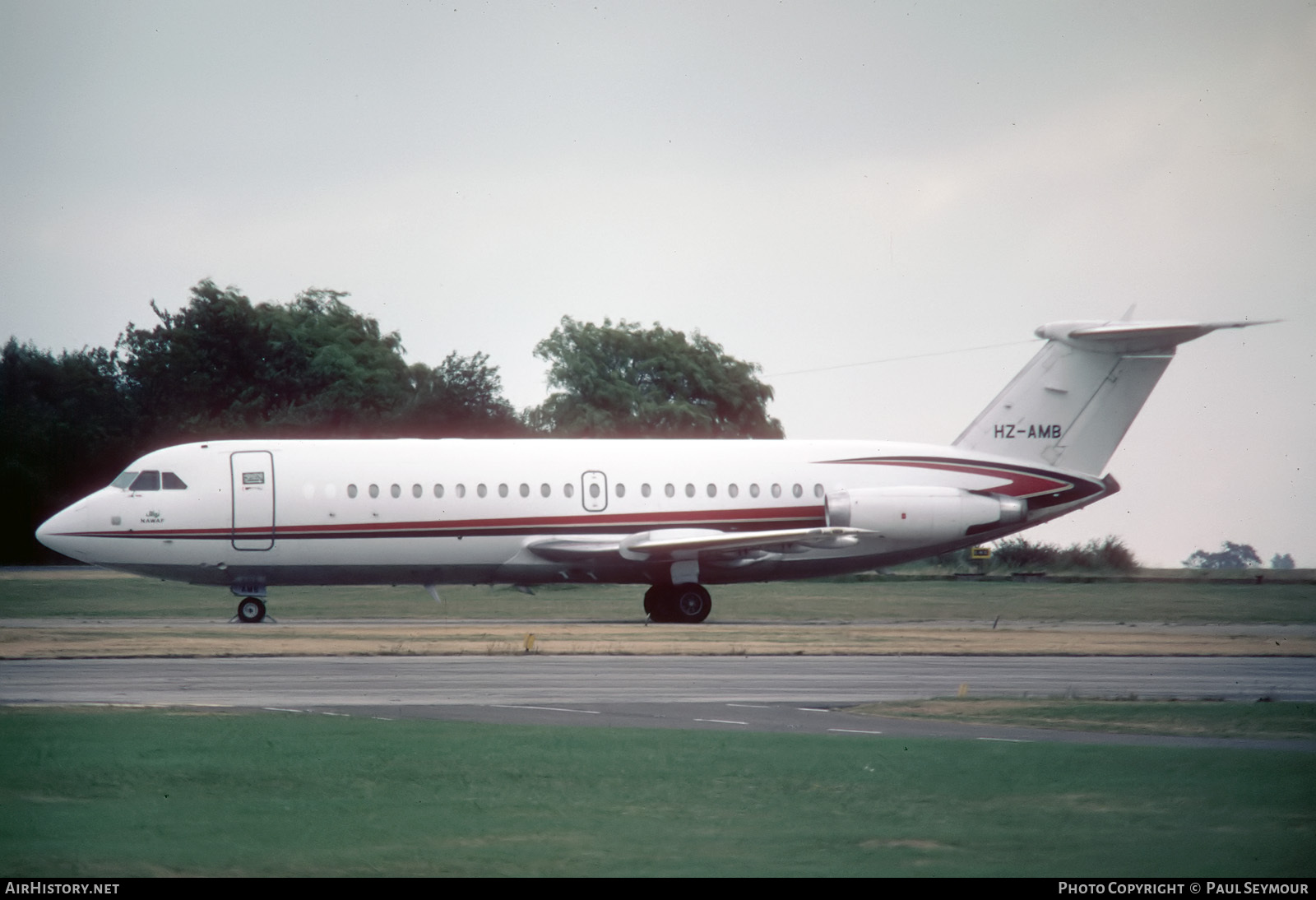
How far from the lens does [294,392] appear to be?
61.6m

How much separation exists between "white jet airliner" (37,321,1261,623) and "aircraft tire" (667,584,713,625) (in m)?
0.05

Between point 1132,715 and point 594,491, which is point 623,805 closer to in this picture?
point 1132,715

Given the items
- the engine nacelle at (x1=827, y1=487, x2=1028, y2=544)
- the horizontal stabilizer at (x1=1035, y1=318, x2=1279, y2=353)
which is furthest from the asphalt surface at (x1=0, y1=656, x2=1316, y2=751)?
the horizontal stabilizer at (x1=1035, y1=318, x2=1279, y2=353)

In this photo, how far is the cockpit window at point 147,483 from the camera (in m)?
31.4

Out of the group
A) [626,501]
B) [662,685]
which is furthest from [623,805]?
[626,501]

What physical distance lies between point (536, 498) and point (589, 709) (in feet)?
55.8

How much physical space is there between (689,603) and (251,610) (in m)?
8.85

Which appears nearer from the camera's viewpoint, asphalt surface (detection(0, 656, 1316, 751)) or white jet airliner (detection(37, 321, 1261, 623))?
asphalt surface (detection(0, 656, 1316, 751))

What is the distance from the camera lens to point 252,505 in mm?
31312

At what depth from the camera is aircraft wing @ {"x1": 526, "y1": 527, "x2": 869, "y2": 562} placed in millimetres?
32344

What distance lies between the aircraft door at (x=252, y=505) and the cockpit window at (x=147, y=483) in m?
1.44

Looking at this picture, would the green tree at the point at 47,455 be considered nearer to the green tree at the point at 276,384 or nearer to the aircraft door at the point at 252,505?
the green tree at the point at 276,384

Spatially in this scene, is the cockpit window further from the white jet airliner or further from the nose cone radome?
the nose cone radome
